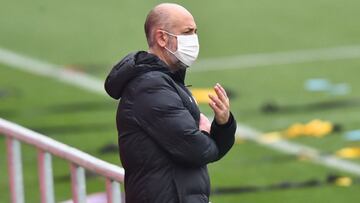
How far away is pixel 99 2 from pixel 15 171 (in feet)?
22.2

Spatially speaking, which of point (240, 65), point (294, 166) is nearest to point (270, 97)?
point (240, 65)

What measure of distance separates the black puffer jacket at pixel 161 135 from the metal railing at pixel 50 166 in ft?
1.74

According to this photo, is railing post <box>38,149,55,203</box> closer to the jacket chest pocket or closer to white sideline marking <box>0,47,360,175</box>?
the jacket chest pocket

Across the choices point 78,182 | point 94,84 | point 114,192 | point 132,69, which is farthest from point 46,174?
point 94,84

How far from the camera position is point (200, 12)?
1220 cm

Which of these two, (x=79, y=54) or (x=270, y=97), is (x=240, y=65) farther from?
(x=79, y=54)

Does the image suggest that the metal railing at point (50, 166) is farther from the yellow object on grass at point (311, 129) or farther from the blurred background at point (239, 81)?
the yellow object on grass at point (311, 129)

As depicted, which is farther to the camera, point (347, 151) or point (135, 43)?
point (135, 43)

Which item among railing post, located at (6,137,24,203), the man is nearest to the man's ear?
the man

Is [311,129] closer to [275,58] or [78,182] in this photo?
[275,58]

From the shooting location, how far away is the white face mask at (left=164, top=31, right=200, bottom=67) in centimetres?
459

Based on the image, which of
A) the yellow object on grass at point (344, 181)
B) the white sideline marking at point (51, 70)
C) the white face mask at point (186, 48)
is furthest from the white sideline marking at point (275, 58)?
the white face mask at point (186, 48)

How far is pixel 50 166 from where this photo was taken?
5.52 metres

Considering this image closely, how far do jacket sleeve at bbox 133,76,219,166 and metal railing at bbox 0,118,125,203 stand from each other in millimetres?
638
